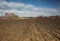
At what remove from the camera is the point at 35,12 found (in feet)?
28.0

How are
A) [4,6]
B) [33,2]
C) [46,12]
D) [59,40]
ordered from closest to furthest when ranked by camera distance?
[59,40]
[4,6]
[33,2]
[46,12]

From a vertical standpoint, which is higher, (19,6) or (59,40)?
(19,6)

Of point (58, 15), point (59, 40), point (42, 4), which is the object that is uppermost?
point (42, 4)

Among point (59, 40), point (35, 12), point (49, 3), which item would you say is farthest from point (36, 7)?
point (59, 40)

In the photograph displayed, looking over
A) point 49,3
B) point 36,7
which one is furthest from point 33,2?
point 49,3

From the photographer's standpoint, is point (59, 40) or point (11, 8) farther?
point (11, 8)

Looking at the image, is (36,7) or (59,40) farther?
(36,7)

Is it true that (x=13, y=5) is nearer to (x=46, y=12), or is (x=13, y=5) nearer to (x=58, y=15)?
(x=46, y=12)

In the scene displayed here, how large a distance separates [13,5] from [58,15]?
299 centimetres

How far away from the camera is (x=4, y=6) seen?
25.0 ft

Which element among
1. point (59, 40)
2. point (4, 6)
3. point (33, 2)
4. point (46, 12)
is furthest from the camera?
point (46, 12)

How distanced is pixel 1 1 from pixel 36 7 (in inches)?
88.7

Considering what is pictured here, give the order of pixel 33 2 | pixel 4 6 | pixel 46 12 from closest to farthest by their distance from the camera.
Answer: pixel 4 6 → pixel 33 2 → pixel 46 12

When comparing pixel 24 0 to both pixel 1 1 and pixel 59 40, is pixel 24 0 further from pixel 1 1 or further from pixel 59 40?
pixel 59 40
